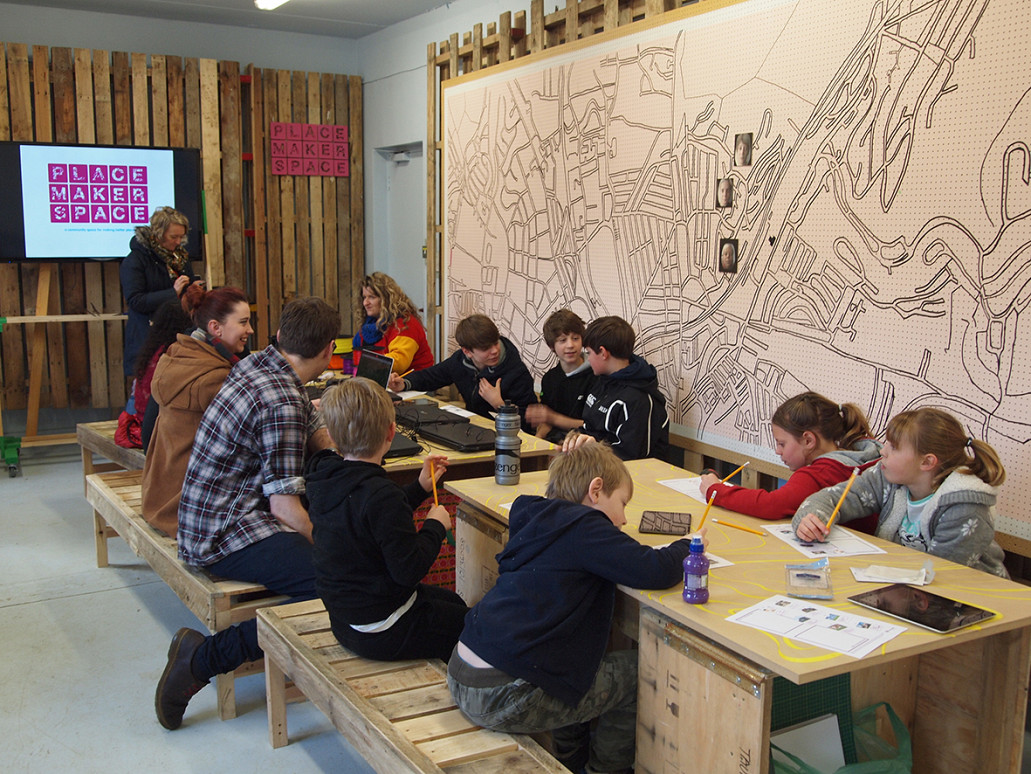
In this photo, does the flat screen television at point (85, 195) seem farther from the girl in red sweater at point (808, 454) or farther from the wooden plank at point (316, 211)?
the girl in red sweater at point (808, 454)

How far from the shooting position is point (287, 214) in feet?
27.2

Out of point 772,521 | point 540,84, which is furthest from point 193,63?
point 772,521

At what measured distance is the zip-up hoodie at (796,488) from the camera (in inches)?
111

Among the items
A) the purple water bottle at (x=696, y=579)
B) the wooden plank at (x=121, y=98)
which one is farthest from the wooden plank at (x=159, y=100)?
the purple water bottle at (x=696, y=579)

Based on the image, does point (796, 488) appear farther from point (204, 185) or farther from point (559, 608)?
point (204, 185)

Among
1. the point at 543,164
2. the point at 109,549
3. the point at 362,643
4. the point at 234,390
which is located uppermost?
the point at 543,164

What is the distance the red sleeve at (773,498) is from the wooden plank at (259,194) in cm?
609

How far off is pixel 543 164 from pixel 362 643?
3446 millimetres

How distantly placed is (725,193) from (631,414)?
105 cm

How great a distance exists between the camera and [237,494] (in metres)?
3.24

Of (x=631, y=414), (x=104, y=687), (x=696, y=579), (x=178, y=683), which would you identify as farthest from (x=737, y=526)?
(x=104, y=687)

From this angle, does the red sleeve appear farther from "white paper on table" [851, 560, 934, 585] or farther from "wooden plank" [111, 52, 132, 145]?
"wooden plank" [111, 52, 132, 145]

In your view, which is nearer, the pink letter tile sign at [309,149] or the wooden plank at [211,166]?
the wooden plank at [211,166]

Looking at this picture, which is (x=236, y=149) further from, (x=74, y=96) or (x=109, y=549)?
(x=109, y=549)
